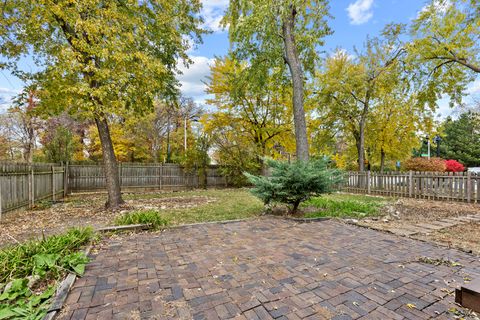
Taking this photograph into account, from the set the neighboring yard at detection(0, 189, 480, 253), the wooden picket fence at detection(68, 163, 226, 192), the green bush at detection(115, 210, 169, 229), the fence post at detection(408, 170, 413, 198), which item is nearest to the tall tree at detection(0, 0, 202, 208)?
the neighboring yard at detection(0, 189, 480, 253)

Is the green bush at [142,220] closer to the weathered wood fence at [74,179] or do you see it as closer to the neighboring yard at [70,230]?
the neighboring yard at [70,230]

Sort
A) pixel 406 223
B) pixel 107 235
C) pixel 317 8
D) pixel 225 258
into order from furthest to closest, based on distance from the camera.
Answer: pixel 317 8, pixel 406 223, pixel 107 235, pixel 225 258

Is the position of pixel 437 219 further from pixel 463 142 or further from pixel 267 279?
pixel 463 142

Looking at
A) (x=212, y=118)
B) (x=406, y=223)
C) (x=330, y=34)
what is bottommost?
(x=406, y=223)

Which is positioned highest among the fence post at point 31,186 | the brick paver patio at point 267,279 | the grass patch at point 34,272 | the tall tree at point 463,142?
the tall tree at point 463,142

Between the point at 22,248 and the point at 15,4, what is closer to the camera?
the point at 22,248

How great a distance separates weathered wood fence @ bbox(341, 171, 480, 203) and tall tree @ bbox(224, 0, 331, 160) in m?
5.34

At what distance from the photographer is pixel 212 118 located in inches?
559

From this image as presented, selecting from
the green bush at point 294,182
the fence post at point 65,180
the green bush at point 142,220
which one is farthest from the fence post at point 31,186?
the green bush at point 294,182

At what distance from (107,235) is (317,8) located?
9309 millimetres

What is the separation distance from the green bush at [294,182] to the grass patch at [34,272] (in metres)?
3.60

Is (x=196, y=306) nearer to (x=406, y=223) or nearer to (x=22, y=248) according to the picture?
(x=22, y=248)

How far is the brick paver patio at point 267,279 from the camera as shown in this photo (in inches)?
79.3

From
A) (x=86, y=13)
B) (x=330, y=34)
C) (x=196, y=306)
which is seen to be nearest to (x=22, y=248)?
(x=196, y=306)
